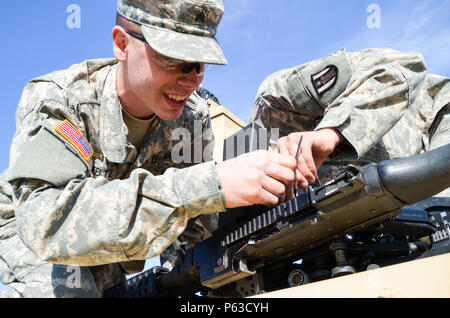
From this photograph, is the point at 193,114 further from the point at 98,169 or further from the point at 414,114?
the point at 414,114

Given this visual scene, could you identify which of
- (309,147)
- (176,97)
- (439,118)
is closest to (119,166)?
(176,97)

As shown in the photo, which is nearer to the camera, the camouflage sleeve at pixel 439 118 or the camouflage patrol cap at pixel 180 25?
the camouflage patrol cap at pixel 180 25

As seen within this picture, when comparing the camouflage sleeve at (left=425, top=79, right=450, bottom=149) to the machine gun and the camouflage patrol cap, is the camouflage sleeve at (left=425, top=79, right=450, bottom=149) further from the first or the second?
the camouflage patrol cap

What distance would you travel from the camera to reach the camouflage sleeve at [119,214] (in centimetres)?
164

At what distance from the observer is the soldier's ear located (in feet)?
7.72

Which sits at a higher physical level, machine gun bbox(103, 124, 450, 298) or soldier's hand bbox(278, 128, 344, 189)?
soldier's hand bbox(278, 128, 344, 189)

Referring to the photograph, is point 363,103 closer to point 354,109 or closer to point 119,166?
point 354,109

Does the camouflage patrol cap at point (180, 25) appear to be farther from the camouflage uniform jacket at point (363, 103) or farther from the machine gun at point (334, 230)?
the camouflage uniform jacket at point (363, 103)

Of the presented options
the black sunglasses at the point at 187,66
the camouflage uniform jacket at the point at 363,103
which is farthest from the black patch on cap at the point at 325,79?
the black sunglasses at the point at 187,66

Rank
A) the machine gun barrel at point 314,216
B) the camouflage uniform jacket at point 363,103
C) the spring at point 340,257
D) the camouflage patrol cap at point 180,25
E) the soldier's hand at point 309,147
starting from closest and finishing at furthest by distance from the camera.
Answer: the machine gun barrel at point 314,216 → the spring at point 340,257 → the soldier's hand at point 309,147 → the camouflage patrol cap at point 180,25 → the camouflage uniform jacket at point 363,103

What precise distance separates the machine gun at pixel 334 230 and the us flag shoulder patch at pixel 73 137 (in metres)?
0.71

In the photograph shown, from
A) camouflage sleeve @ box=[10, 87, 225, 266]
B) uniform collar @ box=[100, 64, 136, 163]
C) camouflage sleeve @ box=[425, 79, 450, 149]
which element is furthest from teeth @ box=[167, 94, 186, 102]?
camouflage sleeve @ box=[425, 79, 450, 149]

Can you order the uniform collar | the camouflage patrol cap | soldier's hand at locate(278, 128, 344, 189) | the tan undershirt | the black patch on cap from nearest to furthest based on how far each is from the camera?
soldier's hand at locate(278, 128, 344, 189)
the camouflage patrol cap
the uniform collar
the tan undershirt
the black patch on cap

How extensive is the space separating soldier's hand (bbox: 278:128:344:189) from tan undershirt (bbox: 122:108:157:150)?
1028 millimetres
